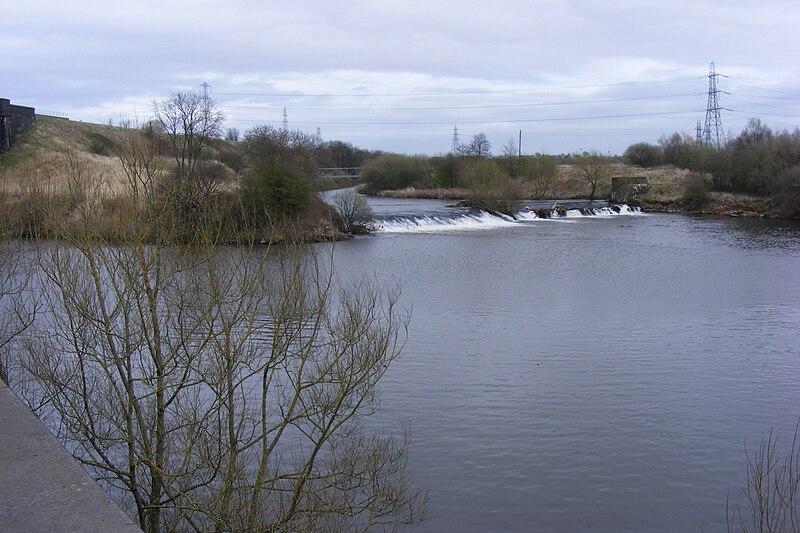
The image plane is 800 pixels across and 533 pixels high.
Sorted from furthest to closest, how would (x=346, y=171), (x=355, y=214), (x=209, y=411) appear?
(x=346, y=171) → (x=355, y=214) → (x=209, y=411)

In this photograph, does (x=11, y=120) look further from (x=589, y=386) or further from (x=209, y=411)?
(x=209, y=411)

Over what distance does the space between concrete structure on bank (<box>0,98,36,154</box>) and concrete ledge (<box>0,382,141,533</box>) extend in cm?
5639

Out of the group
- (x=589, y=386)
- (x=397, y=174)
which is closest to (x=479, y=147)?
(x=397, y=174)

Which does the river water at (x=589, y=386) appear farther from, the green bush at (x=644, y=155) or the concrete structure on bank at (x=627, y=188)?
the green bush at (x=644, y=155)

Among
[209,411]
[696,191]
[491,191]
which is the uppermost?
[696,191]

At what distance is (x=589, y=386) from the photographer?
40.5ft

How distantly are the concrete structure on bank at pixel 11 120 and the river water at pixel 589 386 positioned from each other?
3995 centimetres

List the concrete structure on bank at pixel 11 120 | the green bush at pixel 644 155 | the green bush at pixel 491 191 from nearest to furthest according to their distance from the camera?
the green bush at pixel 491 191 → the concrete structure on bank at pixel 11 120 → the green bush at pixel 644 155

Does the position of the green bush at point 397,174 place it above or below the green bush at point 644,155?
below

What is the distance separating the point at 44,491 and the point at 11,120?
59428 mm

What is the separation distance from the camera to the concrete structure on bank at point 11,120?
53.0 meters

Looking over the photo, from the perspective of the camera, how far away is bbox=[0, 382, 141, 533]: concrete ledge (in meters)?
3.09

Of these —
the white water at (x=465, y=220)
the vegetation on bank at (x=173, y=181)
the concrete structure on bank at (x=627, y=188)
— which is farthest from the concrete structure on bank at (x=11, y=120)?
the concrete structure on bank at (x=627, y=188)

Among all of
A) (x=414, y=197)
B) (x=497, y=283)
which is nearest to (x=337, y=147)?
(x=414, y=197)
